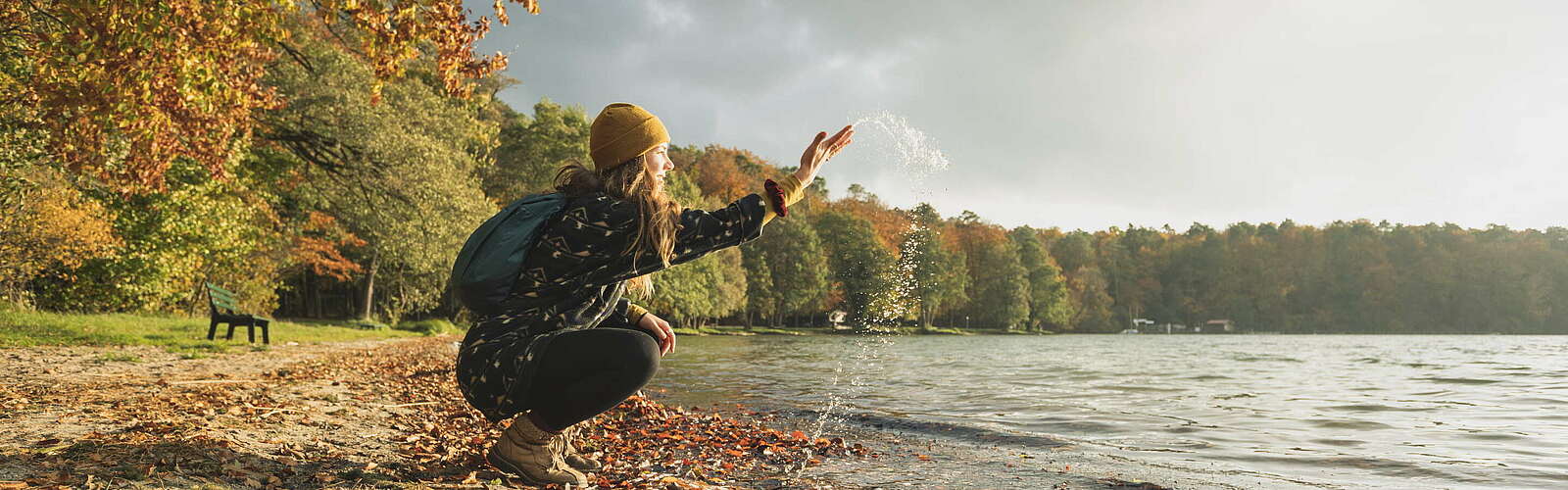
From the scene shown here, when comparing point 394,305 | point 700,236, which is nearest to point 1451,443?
point 700,236

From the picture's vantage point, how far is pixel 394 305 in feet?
117

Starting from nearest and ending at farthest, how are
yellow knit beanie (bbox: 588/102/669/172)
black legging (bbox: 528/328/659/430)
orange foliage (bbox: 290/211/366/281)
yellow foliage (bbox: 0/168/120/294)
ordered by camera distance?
1. black legging (bbox: 528/328/659/430)
2. yellow knit beanie (bbox: 588/102/669/172)
3. yellow foliage (bbox: 0/168/120/294)
4. orange foliage (bbox: 290/211/366/281)

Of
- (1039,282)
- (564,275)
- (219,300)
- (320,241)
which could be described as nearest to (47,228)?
(219,300)

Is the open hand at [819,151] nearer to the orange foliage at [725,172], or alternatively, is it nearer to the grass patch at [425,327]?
the grass patch at [425,327]

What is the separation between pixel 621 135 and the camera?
10.6 ft

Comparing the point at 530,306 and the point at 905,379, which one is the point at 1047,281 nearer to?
the point at 905,379

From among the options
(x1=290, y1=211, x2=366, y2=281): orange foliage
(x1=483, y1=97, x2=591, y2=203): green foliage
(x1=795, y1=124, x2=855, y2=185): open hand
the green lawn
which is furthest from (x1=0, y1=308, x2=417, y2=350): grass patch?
(x1=483, y1=97, x2=591, y2=203): green foliage

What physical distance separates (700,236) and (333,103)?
25403mm

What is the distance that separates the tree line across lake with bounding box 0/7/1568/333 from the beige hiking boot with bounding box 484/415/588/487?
5.30 metres

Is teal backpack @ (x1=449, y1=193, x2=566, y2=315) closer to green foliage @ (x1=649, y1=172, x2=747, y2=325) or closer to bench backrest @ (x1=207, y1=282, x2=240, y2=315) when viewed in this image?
bench backrest @ (x1=207, y1=282, x2=240, y2=315)

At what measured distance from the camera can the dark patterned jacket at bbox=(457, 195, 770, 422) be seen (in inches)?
116

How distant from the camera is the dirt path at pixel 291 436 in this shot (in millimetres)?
3229

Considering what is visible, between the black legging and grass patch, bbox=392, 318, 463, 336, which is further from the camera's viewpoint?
grass patch, bbox=392, 318, 463, 336

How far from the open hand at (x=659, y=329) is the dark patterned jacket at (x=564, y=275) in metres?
0.49
